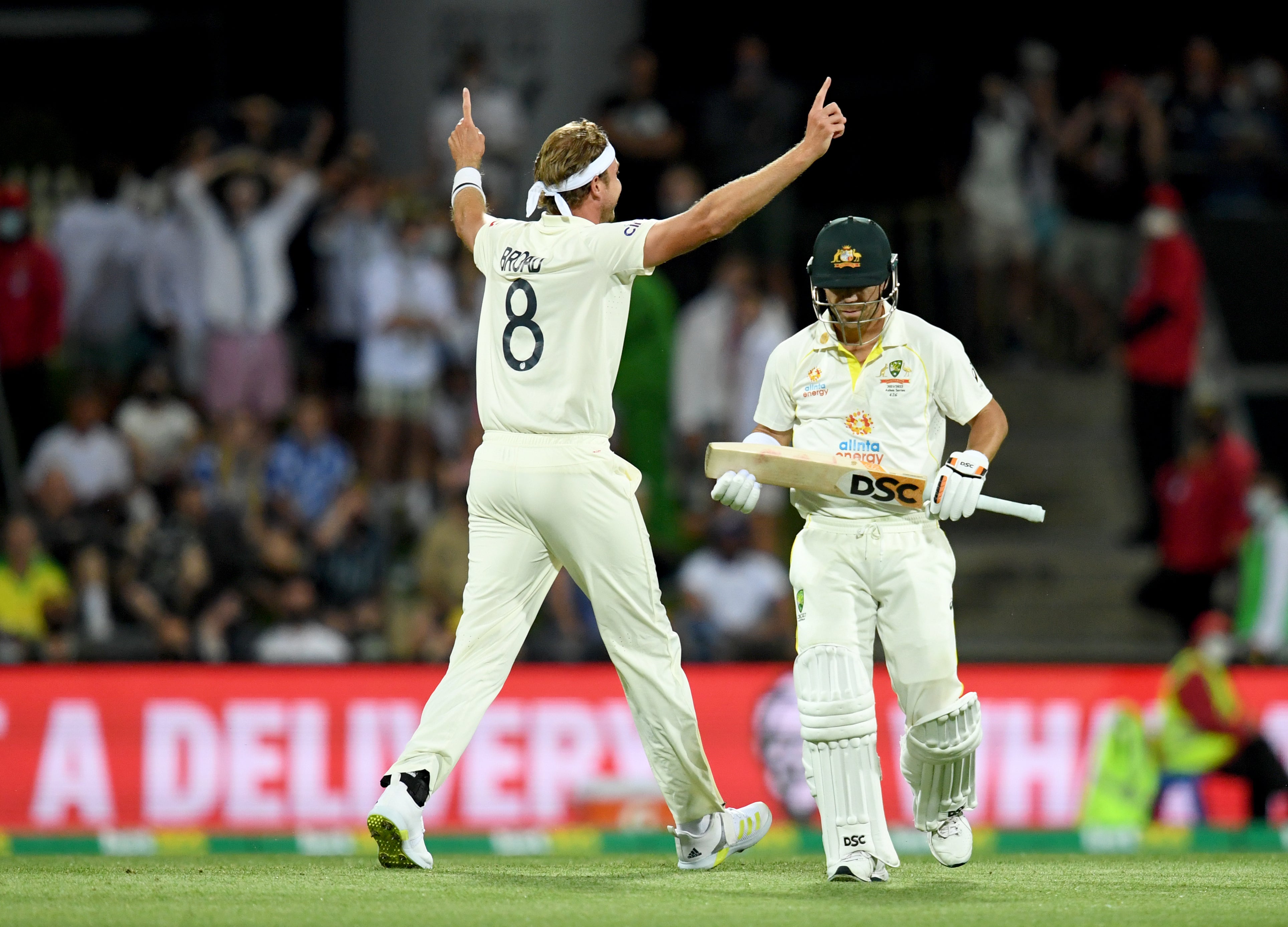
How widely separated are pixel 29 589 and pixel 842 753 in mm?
7880

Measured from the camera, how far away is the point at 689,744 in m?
6.45

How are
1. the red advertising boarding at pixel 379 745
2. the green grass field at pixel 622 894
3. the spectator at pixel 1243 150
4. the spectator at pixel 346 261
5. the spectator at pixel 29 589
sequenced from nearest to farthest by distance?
the green grass field at pixel 622 894, the red advertising boarding at pixel 379 745, the spectator at pixel 29 589, the spectator at pixel 346 261, the spectator at pixel 1243 150

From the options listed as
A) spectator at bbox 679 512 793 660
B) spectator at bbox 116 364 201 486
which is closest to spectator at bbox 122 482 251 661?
spectator at bbox 116 364 201 486

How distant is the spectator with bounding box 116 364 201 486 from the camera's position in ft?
44.4

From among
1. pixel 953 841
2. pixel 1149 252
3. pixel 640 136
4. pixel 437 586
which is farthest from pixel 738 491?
pixel 1149 252

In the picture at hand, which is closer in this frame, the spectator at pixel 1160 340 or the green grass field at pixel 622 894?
the green grass field at pixel 622 894

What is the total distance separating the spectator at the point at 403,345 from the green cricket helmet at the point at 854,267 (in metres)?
7.33

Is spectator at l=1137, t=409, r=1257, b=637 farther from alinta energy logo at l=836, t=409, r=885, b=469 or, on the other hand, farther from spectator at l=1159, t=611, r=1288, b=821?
alinta energy logo at l=836, t=409, r=885, b=469

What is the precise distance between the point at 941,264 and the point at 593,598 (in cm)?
1047

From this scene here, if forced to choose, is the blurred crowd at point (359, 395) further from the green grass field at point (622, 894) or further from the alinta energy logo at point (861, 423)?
the alinta energy logo at point (861, 423)

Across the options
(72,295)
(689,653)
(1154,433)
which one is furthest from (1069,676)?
(72,295)

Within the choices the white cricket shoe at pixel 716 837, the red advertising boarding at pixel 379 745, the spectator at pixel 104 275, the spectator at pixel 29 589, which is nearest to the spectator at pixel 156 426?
the spectator at pixel 104 275

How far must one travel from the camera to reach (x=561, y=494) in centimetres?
635

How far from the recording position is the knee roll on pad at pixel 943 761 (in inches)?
258
